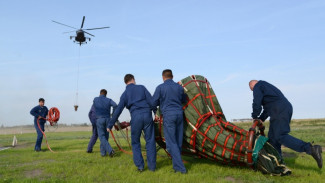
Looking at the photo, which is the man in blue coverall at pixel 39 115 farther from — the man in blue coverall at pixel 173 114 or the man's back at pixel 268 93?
the man's back at pixel 268 93

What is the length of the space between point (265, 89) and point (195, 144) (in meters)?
2.17

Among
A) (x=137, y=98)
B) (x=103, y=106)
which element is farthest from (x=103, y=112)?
(x=137, y=98)

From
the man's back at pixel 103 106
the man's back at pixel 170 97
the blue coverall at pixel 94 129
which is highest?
A: the man's back at pixel 170 97

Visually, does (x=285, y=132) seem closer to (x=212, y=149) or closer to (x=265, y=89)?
(x=265, y=89)

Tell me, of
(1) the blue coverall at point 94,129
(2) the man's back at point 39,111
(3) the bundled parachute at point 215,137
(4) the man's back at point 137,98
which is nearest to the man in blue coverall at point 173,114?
(4) the man's back at point 137,98

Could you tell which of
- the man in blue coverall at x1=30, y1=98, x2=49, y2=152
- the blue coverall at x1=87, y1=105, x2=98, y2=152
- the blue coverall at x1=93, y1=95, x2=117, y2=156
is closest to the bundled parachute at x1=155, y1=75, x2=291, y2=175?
the blue coverall at x1=93, y1=95, x2=117, y2=156

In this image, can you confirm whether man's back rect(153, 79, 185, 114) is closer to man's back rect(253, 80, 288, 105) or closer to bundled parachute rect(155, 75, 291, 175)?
bundled parachute rect(155, 75, 291, 175)

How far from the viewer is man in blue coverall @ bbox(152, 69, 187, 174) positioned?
6.39 meters

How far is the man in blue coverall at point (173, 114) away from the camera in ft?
21.0

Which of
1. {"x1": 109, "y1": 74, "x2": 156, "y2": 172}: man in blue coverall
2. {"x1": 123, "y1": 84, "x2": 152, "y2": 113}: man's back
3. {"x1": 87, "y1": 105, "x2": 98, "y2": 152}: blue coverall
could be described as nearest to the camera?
{"x1": 109, "y1": 74, "x2": 156, "y2": 172}: man in blue coverall

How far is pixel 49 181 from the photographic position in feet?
18.2

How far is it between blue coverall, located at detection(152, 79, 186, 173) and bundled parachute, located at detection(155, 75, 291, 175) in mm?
347

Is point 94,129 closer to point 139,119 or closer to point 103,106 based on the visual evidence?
point 103,106

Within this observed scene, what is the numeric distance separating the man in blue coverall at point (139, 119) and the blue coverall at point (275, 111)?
256cm
